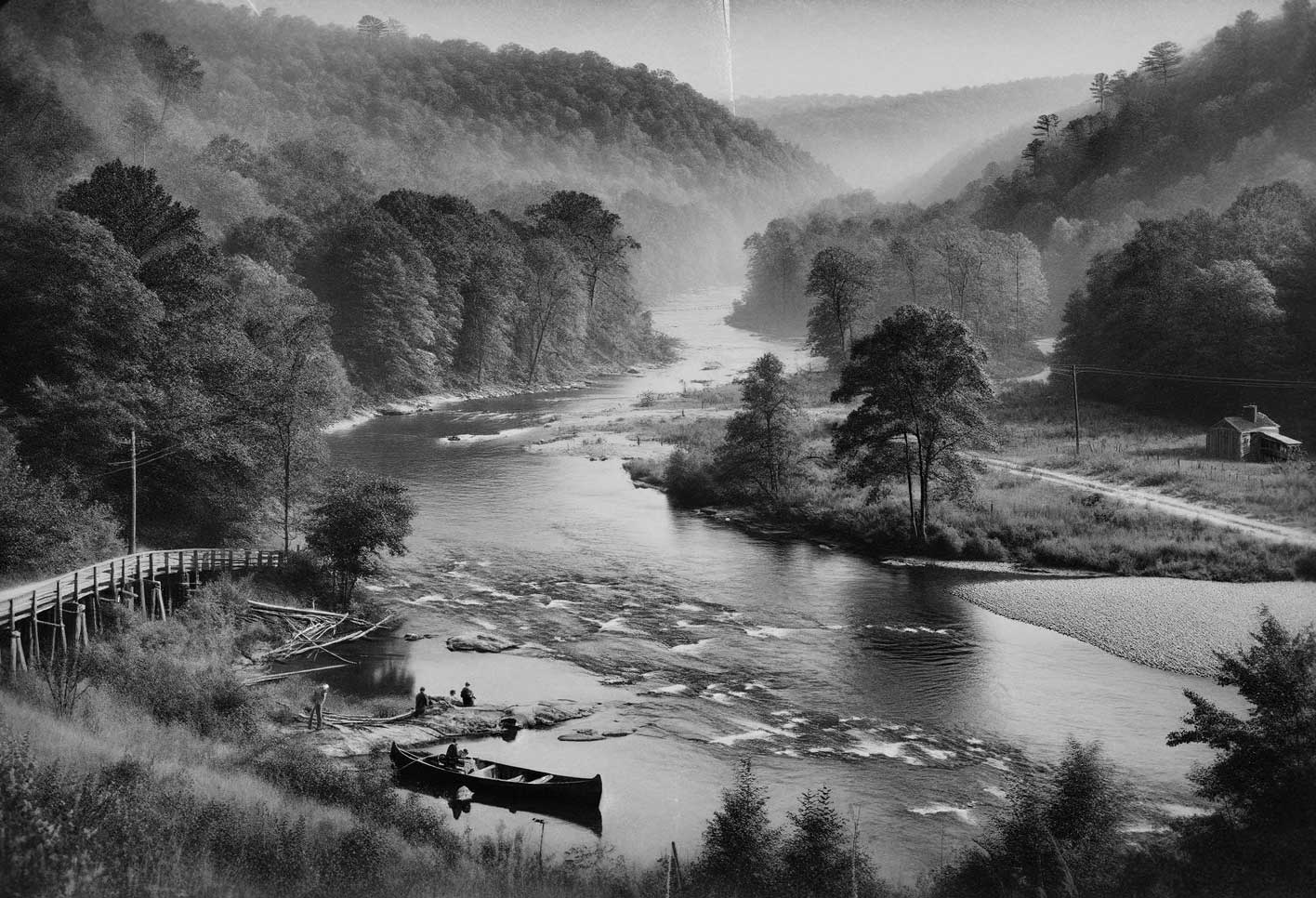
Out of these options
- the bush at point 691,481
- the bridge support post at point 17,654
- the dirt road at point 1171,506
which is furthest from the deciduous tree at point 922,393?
the bridge support post at point 17,654

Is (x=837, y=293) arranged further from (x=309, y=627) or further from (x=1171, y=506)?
(x=309, y=627)

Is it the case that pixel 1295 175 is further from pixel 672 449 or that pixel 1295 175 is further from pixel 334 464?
pixel 334 464

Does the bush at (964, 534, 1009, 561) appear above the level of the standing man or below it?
above

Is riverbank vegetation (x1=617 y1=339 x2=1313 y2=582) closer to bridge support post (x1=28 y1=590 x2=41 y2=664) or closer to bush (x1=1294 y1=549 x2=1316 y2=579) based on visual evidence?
bush (x1=1294 y1=549 x2=1316 y2=579)

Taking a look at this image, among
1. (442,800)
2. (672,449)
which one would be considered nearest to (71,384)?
(442,800)

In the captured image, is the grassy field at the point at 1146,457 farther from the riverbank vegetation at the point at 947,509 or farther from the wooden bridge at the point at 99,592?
the wooden bridge at the point at 99,592

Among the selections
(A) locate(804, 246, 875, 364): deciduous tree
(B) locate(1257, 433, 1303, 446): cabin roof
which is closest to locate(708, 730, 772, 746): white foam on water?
(B) locate(1257, 433, 1303, 446): cabin roof

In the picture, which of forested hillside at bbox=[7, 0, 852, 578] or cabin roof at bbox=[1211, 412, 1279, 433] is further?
cabin roof at bbox=[1211, 412, 1279, 433]
